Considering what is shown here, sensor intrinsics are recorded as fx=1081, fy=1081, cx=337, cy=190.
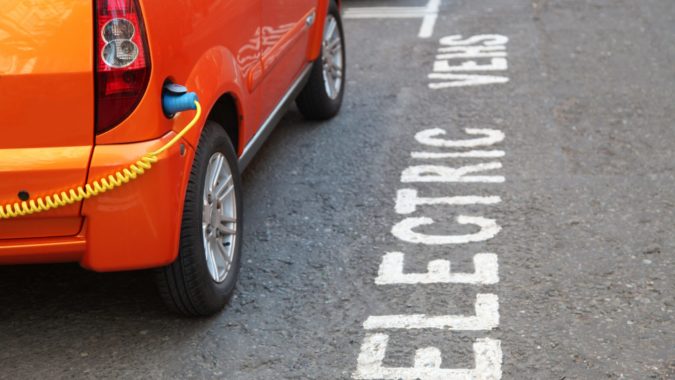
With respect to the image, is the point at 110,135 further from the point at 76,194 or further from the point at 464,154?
the point at 464,154

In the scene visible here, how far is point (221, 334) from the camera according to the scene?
4.30 metres

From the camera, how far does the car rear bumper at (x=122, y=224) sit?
3.71 meters

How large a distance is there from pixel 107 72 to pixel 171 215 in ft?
1.84

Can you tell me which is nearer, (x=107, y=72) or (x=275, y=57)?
(x=107, y=72)

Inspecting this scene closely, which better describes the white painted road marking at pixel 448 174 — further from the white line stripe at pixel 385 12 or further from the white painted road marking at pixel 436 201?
the white line stripe at pixel 385 12

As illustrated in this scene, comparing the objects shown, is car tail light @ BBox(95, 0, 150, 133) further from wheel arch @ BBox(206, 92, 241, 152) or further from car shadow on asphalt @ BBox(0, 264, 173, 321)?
car shadow on asphalt @ BBox(0, 264, 173, 321)

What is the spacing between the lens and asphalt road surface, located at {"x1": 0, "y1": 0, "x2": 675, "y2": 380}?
4.06 m

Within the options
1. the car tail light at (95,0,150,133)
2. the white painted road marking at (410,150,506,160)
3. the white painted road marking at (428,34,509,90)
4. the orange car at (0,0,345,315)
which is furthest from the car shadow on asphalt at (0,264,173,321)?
the white painted road marking at (428,34,509,90)

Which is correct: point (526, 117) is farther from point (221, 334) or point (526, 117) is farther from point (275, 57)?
point (221, 334)

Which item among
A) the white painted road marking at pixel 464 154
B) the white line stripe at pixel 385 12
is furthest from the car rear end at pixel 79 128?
the white line stripe at pixel 385 12

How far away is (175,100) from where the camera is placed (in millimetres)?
3816

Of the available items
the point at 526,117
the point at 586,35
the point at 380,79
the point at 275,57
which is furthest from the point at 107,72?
the point at 586,35

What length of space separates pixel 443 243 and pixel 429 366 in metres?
1.22

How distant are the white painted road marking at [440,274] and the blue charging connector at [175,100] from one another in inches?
51.6
